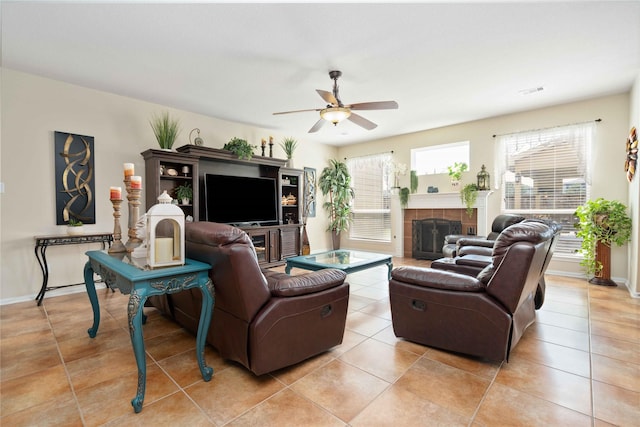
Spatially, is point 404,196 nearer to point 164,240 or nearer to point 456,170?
point 456,170

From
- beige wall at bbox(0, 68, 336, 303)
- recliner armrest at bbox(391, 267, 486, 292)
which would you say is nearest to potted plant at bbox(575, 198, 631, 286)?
recliner armrest at bbox(391, 267, 486, 292)

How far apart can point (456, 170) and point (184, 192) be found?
4.79 metres

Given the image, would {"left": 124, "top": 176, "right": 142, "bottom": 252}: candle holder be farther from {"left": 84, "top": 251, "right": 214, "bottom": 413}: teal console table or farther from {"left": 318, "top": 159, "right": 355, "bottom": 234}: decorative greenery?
{"left": 318, "top": 159, "right": 355, "bottom": 234}: decorative greenery

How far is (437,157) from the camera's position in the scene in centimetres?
614

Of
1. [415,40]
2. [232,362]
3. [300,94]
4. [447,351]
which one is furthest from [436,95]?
[232,362]

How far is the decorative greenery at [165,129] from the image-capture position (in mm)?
4312

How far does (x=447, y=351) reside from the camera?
2258 millimetres

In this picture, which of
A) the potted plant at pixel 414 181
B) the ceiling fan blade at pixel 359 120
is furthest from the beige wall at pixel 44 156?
the potted plant at pixel 414 181

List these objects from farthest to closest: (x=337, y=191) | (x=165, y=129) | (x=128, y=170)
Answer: (x=337, y=191), (x=165, y=129), (x=128, y=170)

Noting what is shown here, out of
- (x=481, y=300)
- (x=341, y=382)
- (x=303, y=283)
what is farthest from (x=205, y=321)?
(x=481, y=300)

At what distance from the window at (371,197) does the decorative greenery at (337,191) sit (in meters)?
0.28

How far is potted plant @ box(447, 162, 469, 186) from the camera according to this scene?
220 inches

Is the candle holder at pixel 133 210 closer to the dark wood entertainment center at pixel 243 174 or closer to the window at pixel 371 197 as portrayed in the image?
the dark wood entertainment center at pixel 243 174

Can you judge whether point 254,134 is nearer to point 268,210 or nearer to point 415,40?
point 268,210
